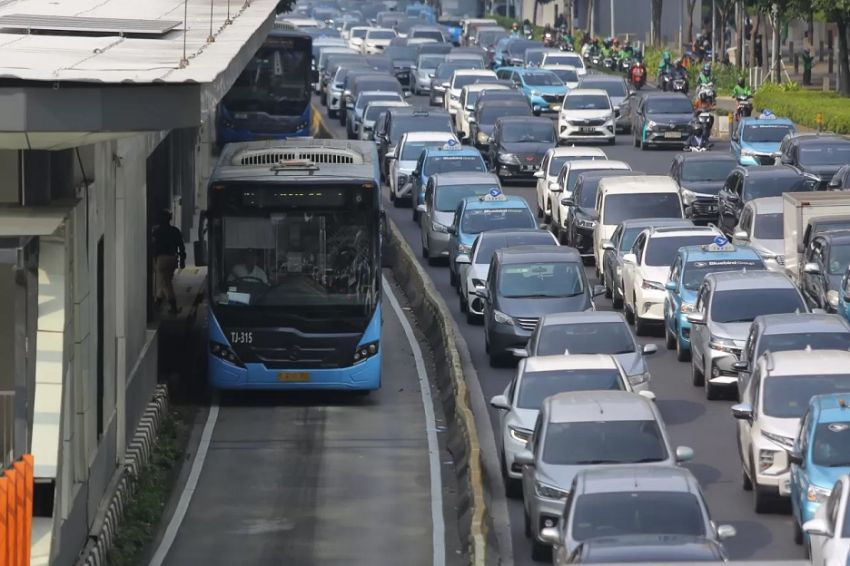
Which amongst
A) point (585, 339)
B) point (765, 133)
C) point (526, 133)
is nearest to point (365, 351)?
point (585, 339)

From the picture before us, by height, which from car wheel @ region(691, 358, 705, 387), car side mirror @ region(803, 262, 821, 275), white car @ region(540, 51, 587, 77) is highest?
white car @ region(540, 51, 587, 77)

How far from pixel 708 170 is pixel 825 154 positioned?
8.25 feet

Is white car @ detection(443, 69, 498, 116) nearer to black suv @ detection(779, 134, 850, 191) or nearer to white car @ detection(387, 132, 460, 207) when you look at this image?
white car @ detection(387, 132, 460, 207)

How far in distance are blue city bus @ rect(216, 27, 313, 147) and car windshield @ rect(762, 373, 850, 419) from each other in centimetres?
3433

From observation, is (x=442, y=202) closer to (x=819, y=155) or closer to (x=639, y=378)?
(x=819, y=155)

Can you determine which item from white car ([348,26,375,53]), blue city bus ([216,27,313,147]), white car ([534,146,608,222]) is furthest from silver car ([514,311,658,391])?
white car ([348,26,375,53])

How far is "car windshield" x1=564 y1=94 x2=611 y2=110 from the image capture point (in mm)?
56572

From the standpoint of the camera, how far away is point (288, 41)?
182ft

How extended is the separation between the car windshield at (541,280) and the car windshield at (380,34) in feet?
222

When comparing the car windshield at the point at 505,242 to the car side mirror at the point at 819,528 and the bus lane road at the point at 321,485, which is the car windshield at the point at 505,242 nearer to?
the bus lane road at the point at 321,485

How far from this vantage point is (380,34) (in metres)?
97.4

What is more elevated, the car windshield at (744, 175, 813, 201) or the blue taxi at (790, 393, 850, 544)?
the car windshield at (744, 175, 813, 201)

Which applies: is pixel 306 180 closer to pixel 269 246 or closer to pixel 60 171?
pixel 269 246

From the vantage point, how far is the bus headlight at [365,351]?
1041 inches
